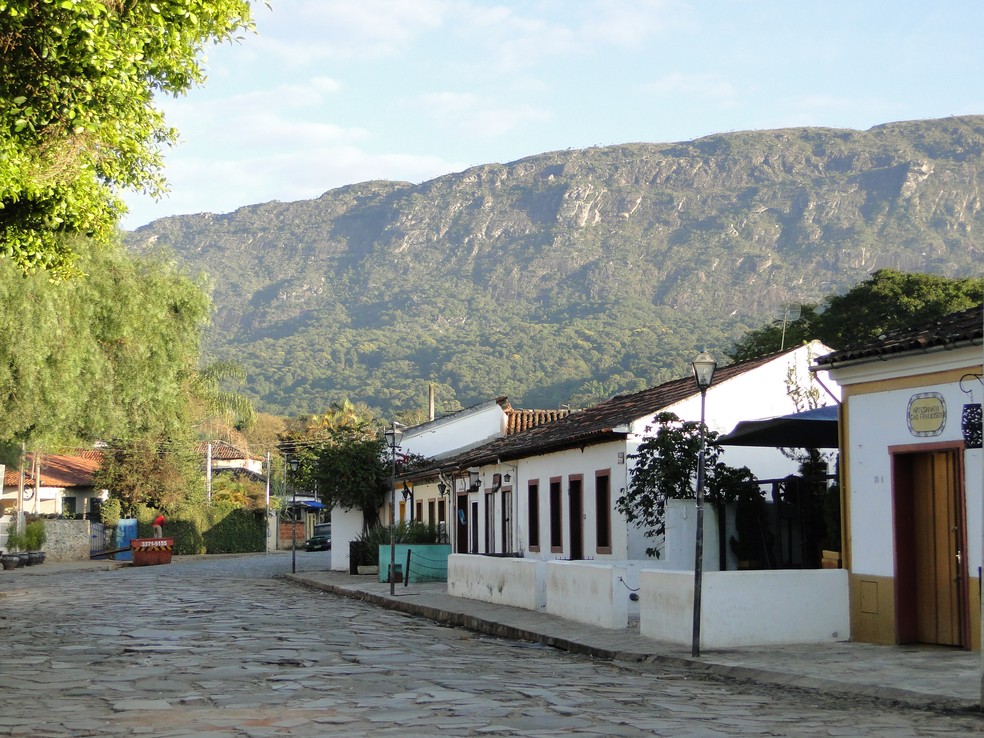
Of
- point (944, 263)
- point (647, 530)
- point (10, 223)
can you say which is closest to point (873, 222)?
point (944, 263)

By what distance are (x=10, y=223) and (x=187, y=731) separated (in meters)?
8.02

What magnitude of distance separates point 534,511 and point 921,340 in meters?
16.0

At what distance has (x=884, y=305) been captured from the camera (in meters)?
49.5

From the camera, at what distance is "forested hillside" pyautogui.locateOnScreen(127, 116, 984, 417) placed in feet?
361

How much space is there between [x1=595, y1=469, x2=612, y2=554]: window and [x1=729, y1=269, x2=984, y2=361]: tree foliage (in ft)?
82.7

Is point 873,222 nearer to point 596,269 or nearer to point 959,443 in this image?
point 596,269

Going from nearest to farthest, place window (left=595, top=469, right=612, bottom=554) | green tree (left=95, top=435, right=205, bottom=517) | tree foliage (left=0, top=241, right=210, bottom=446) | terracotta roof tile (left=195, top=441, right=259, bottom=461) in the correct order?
window (left=595, top=469, right=612, bottom=554) < tree foliage (left=0, top=241, right=210, bottom=446) < green tree (left=95, top=435, right=205, bottom=517) < terracotta roof tile (left=195, top=441, right=259, bottom=461)

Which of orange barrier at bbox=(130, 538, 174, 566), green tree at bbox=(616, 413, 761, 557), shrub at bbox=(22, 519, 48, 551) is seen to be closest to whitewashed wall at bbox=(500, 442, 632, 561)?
green tree at bbox=(616, 413, 761, 557)

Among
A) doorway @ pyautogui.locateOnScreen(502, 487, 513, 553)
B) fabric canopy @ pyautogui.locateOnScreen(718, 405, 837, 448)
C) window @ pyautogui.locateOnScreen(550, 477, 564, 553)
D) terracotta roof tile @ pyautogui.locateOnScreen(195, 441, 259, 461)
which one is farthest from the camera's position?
terracotta roof tile @ pyautogui.locateOnScreen(195, 441, 259, 461)

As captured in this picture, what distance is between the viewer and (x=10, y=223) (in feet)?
48.5

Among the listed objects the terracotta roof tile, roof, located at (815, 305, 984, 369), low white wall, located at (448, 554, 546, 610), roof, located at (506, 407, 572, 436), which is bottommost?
low white wall, located at (448, 554, 546, 610)

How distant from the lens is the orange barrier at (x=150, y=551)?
48.5 metres

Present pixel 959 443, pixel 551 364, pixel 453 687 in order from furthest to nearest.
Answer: pixel 551 364, pixel 959 443, pixel 453 687

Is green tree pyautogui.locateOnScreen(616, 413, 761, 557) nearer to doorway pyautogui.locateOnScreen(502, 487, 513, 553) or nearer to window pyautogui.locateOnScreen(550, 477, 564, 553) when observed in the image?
window pyautogui.locateOnScreen(550, 477, 564, 553)
